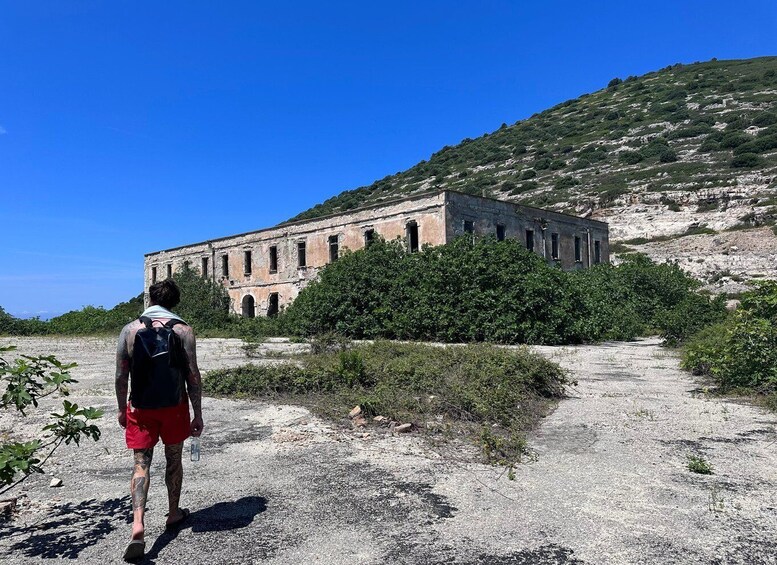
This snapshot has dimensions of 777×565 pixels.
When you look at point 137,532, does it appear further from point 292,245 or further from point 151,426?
point 292,245

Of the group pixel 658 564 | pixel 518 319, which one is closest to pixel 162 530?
pixel 658 564

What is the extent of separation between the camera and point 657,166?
5650cm

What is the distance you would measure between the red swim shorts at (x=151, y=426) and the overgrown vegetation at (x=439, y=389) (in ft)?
9.83

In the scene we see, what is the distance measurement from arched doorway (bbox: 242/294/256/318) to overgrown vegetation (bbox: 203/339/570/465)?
26817 millimetres

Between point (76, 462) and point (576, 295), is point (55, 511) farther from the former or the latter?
point (576, 295)

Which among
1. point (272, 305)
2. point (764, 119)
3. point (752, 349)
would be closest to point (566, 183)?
point (764, 119)

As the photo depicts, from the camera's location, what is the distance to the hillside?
130 feet

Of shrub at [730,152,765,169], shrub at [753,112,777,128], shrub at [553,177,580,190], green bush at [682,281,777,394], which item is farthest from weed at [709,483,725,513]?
shrub at [753,112,777,128]

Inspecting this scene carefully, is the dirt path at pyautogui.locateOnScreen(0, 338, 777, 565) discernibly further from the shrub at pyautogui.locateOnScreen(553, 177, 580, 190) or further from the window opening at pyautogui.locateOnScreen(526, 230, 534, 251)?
the shrub at pyautogui.locateOnScreen(553, 177, 580, 190)

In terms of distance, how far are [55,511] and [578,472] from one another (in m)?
4.35

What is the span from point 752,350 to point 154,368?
348 inches

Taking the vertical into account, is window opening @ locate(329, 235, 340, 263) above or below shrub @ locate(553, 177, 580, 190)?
below

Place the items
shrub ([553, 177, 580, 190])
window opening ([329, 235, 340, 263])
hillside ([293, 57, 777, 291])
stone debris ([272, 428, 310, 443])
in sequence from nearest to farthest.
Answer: stone debris ([272, 428, 310, 443]) < window opening ([329, 235, 340, 263]) < hillside ([293, 57, 777, 291]) < shrub ([553, 177, 580, 190])

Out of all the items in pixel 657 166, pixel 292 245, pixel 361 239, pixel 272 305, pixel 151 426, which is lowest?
pixel 151 426
